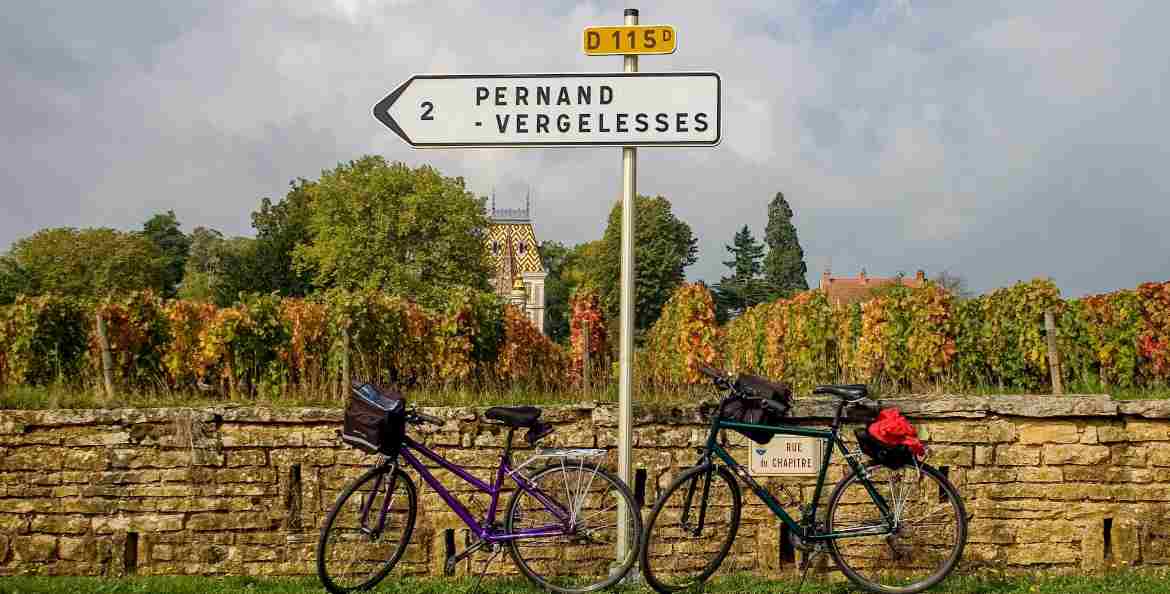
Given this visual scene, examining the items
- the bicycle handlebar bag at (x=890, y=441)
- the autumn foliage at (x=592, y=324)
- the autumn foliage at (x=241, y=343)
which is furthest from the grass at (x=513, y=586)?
the autumn foliage at (x=592, y=324)

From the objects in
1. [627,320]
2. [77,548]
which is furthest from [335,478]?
[627,320]

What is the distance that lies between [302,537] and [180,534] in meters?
0.85

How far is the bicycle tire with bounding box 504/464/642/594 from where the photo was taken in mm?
5184

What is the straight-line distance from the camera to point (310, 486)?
659cm

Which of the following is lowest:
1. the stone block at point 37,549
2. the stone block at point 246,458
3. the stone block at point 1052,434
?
the stone block at point 37,549

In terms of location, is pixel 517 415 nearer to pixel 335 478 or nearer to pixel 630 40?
pixel 335 478

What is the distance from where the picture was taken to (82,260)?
→ 156 feet

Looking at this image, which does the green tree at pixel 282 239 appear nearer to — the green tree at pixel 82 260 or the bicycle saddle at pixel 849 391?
the green tree at pixel 82 260

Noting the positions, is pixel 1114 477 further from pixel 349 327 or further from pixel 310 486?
pixel 349 327

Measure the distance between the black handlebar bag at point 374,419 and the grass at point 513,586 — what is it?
34.1 inches

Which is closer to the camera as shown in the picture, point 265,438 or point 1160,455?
point 1160,455

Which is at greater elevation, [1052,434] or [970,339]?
[970,339]

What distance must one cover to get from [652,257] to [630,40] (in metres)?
46.4

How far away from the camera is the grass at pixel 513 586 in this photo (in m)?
5.31
